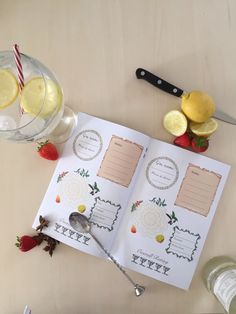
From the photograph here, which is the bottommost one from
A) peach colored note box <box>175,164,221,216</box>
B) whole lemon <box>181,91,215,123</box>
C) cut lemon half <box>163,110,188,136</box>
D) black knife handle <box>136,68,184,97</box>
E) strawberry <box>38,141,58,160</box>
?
strawberry <box>38,141,58,160</box>

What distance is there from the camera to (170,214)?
77 centimetres

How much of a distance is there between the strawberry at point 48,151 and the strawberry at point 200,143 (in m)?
0.28

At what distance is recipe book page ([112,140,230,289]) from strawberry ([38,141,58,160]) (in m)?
0.18

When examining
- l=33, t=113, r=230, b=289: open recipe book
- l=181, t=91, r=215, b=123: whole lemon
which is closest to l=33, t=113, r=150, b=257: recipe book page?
l=33, t=113, r=230, b=289: open recipe book

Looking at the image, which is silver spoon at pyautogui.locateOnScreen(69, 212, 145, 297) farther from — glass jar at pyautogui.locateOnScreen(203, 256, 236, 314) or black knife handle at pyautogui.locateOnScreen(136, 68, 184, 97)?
black knife handle at pyautogui.locateOnScreen(136, 68, 184, 97)

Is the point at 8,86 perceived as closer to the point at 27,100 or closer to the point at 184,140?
the point at 27,100

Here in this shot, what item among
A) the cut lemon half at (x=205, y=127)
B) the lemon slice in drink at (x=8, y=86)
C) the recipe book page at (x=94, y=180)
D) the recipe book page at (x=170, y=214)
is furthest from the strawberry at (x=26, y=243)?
the cut lemon half at (x=205, y=127)

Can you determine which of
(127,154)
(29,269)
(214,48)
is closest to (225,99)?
(214,48)

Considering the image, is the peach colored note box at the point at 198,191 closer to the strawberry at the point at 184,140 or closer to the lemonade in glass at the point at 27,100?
the strawberry at the point at 184,140

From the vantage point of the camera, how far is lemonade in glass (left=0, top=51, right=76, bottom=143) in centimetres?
68

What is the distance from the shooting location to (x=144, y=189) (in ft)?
2.57

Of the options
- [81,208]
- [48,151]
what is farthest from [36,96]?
[81,208]

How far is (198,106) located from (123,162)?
0.18m

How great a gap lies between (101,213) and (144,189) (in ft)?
0.33
